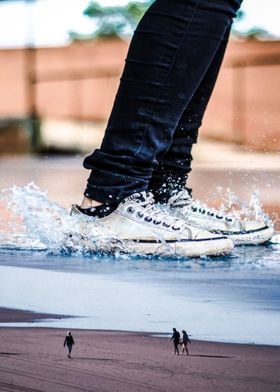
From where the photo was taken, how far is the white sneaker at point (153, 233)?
929 millimetres

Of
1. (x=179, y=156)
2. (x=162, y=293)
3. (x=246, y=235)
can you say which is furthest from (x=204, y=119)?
(x=162, y=293)

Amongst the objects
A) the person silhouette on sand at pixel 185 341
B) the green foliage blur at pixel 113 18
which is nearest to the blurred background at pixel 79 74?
the green foliage blur at pixel 113 18

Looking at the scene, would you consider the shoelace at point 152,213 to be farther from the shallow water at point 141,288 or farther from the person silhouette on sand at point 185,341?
the person silhouette on sand at point 185,341

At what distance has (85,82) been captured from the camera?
3.14 feet

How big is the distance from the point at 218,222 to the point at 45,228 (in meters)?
0.25

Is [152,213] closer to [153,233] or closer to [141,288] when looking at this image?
[153,233]

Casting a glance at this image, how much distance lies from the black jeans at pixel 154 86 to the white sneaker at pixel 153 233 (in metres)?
0.02

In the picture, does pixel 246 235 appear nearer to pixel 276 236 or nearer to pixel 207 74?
pixel 276 236

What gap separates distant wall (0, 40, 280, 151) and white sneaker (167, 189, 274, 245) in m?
0.10

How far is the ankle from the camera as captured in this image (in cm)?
96

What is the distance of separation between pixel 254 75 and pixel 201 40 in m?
0.07

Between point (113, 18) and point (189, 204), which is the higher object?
point (113, 18)

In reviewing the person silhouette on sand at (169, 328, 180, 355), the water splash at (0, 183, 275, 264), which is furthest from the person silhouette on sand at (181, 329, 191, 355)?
the water splash at (0, 183, 275, 264)

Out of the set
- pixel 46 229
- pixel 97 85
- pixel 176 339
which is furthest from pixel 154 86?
pixel 176 339
